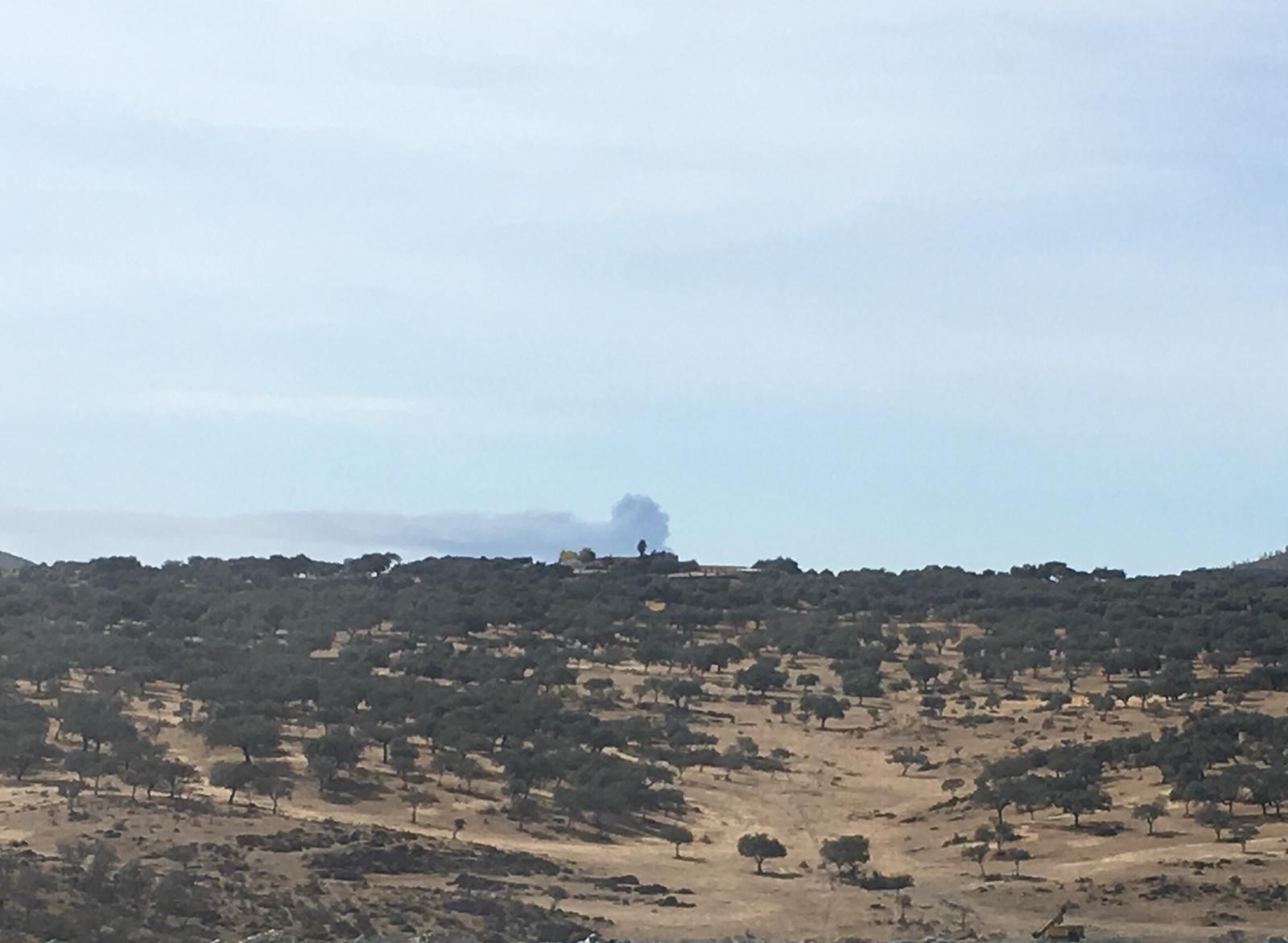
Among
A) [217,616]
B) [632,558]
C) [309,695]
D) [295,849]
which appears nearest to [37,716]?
[309,695]

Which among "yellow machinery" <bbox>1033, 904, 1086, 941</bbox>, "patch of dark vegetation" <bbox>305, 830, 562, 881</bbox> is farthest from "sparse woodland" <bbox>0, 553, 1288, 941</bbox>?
"yellow machinery" <bbox>1033, 904, 1086, 941</bbox>

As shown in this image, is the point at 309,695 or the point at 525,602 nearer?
the point at 309,695

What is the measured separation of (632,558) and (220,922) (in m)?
98.3

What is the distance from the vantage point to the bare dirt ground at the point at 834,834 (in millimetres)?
42812

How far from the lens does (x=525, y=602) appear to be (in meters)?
104

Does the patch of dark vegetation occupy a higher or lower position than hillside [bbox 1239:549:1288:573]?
lower

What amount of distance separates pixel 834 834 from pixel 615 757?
9189mm

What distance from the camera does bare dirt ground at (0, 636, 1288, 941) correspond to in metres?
42.8

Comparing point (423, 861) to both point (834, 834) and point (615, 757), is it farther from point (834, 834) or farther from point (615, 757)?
point (615, 757)

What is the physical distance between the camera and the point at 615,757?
6234 cm

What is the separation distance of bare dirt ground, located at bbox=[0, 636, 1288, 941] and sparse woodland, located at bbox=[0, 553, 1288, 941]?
0.62 feet

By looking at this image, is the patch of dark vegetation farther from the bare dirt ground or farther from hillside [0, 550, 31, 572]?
hillside [0, 550, 31, 572]

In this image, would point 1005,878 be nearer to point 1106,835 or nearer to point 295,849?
point 1106,835

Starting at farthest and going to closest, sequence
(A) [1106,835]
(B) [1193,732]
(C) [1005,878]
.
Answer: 1. (B) [1193,732]
2. (A) [1106,835]
3. (C) [1005,878]
